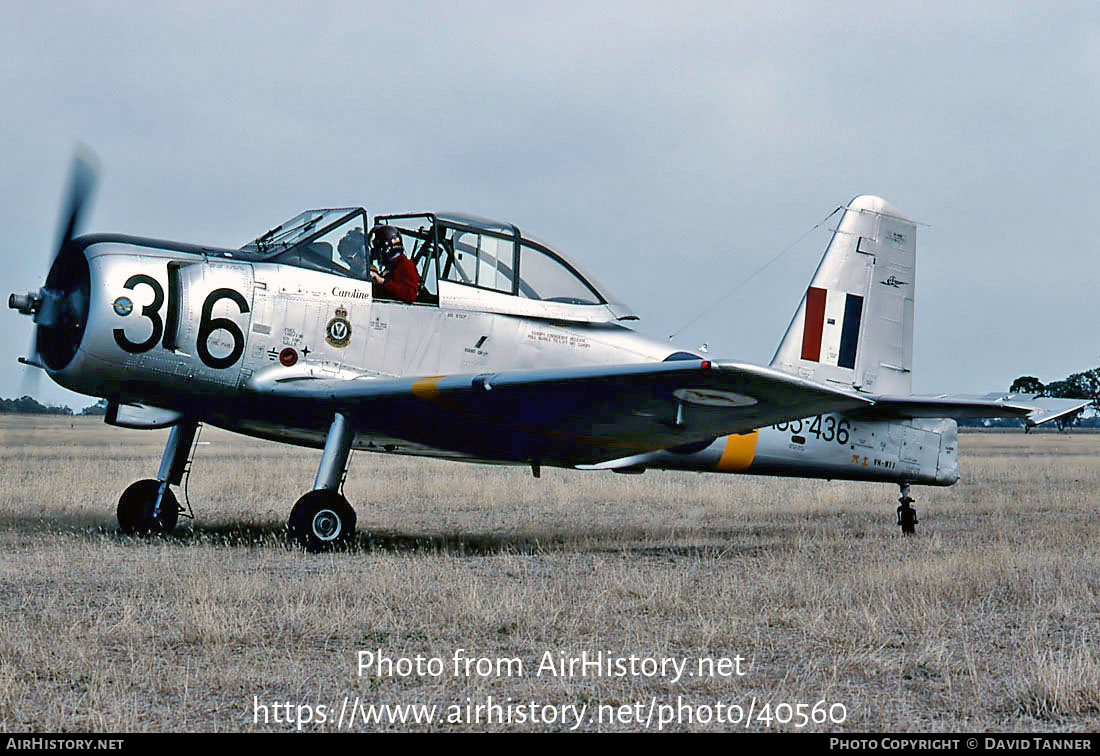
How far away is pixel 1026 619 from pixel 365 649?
377 cm

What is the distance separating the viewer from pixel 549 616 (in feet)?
19.6

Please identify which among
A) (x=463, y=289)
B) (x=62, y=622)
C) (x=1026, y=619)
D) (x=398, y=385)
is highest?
(x=463, y=289)

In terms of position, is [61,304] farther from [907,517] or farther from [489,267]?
[907,517]

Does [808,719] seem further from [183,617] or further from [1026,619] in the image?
[183,617]

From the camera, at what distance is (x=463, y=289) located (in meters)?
9.77

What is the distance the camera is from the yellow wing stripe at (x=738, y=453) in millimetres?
11109

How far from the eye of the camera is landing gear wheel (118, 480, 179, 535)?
10.3m

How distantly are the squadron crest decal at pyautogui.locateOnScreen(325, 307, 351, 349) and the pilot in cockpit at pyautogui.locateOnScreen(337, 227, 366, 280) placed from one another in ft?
1.28

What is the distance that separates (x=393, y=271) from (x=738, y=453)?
4.15m

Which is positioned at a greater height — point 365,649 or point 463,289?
point 463,289

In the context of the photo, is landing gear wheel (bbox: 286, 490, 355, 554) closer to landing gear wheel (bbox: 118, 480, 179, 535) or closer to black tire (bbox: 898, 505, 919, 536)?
landing gear wheel (bbox: 118, 480, 179, 535)

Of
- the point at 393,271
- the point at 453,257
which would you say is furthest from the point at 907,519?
the point at 393,271

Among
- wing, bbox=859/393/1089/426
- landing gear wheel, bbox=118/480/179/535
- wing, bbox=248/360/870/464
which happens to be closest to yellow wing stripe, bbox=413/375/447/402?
wing, bbox=248/360/870/464

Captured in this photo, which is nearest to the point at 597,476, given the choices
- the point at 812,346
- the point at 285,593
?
the point at 812,346
